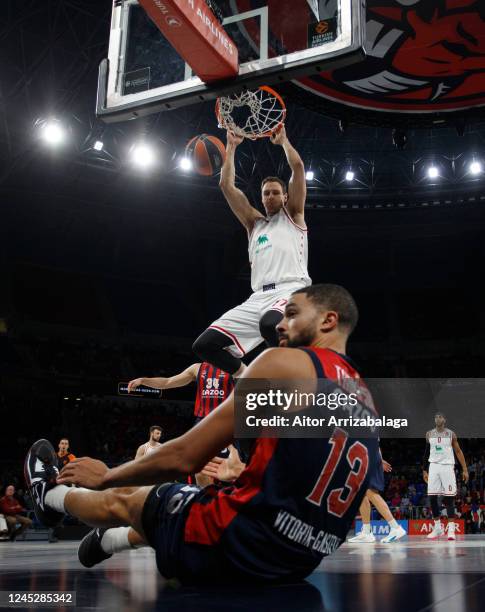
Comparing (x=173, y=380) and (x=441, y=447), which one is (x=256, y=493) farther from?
(x=441, y=447)

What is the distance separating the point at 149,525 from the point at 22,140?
52.5 ft

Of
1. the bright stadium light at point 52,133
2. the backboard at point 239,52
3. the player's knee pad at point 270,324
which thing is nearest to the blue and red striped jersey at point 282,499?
the player's knee pad at point 270,324

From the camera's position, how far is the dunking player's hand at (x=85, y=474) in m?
2.35

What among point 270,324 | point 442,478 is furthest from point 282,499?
point 442,478

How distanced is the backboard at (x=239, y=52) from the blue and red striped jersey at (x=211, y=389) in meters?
2.91

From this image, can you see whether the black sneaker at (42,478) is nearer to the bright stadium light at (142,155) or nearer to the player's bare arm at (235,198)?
the player's bare arm at (235,198)

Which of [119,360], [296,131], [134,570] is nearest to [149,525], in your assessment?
[134,570]

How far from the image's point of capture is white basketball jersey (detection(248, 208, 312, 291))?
209 inches

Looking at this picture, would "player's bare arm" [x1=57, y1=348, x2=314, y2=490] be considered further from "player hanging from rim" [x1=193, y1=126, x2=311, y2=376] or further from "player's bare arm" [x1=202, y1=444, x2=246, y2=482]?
"player hanging from rim" [x1=193, y1=126, x2=311, y2=376]

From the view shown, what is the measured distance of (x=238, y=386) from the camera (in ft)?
7.69

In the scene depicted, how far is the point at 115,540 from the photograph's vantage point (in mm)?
2994

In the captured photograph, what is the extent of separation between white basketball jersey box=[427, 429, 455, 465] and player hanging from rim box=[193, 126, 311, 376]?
19.0 ft

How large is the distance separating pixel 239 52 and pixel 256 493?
4.97 metres

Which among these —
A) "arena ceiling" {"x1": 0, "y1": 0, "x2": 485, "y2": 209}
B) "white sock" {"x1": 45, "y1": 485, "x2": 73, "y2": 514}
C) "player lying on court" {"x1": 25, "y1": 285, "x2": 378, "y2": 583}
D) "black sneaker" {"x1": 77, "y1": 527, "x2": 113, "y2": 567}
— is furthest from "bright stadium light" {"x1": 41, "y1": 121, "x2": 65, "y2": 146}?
"player lying on court" {"x1": 25, "y1": 285, "x2": 378, "y2": 583}
